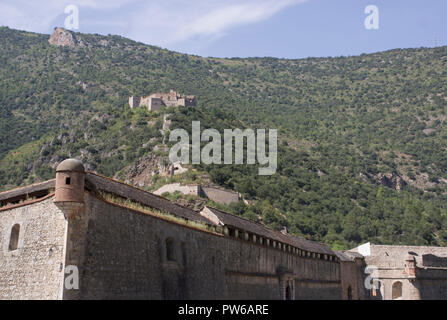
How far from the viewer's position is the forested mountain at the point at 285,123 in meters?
100

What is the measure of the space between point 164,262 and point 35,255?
250 inches

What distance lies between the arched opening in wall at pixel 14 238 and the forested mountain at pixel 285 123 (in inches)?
2572

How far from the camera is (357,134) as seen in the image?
461ft

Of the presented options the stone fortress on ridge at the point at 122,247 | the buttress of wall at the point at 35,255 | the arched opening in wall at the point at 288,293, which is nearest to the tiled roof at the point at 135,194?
the stone fortress on ridge at the point at 122,247

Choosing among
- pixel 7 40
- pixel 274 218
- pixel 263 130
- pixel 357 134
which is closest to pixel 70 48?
pixel 7 40

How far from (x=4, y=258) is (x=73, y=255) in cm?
431

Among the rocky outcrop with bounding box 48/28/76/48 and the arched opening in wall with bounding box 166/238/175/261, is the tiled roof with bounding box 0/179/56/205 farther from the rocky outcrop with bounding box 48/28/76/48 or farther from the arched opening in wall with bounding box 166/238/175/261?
the rocky outcrop with bounding box 48/28/76/48

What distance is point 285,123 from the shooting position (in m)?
145

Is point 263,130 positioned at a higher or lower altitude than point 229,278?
higher

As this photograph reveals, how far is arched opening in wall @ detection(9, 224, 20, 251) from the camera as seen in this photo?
22.6 metres

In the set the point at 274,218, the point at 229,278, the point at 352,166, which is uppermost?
the point at 352,166

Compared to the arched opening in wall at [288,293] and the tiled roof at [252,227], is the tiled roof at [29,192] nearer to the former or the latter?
the tiled roof at [252,227]

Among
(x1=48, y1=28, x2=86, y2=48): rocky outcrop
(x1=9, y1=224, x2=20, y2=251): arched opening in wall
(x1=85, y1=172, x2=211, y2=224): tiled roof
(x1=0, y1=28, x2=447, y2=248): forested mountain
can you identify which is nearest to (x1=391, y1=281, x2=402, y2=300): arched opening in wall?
(x1=0, y1=28, x2=447, y2=248): forested mountain

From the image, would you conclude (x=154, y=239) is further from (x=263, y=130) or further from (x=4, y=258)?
(x=263, y=130)
